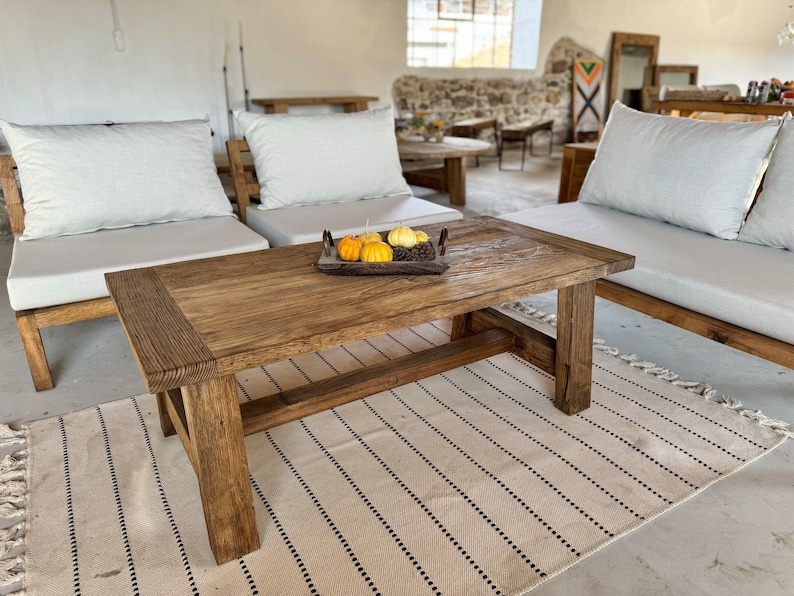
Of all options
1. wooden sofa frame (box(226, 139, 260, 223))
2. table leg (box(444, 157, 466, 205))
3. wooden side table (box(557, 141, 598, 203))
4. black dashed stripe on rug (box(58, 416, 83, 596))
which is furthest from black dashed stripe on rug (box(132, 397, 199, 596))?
table leg (box(444, 157, 466, 205))

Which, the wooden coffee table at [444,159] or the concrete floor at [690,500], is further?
the wooden coffee table at [444,159]

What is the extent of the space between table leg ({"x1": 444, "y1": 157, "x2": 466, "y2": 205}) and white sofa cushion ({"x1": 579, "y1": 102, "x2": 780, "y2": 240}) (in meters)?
1.93

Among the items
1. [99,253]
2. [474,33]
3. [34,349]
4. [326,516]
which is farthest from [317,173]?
[474,33]

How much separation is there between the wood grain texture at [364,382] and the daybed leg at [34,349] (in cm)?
95

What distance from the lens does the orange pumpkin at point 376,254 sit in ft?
5.33

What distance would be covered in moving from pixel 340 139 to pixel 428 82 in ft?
14.1

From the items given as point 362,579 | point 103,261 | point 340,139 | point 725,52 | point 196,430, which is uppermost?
point 725,52

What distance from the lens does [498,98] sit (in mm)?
7391

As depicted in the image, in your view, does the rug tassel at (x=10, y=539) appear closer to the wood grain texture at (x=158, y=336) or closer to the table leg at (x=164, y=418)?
the table leg at (x=164, y=418)

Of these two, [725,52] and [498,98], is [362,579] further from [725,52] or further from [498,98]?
[725,52]

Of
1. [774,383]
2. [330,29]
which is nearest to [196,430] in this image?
[774,383]

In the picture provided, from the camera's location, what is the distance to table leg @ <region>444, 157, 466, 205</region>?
463cm

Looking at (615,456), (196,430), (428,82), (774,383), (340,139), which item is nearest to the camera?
(196,430)

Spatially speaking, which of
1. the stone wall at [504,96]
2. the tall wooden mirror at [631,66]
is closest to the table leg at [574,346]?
the stone wall at [504,96]
